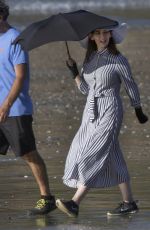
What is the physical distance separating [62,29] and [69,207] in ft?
4.51

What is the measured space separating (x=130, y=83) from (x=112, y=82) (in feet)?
0.47

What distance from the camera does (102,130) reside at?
1034 cm

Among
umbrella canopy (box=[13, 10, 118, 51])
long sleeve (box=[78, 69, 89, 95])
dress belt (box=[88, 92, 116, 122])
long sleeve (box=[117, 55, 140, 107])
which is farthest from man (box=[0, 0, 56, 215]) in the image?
long sleeve (box=[117, 55, 140, 107])

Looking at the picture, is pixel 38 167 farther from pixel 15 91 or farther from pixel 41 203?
pixel 15 91

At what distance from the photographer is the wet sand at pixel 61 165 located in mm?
10141

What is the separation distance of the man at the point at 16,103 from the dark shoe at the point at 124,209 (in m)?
0.54

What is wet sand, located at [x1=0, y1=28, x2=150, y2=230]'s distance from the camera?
10.1 meters

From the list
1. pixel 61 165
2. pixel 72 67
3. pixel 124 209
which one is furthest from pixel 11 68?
pixel 61 165

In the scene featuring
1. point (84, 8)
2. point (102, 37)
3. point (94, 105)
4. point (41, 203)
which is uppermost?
point (102, 37)

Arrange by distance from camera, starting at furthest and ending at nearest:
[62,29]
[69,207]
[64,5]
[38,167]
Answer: [64,5] → [38,167] → [62,29] → [69,207]

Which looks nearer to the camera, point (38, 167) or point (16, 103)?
point (16, 103)

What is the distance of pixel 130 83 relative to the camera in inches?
407

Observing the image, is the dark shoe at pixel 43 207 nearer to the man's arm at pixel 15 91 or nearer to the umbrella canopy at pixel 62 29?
the man's arm at pixel 15 91

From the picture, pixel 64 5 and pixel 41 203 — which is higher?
pixel 41 203
